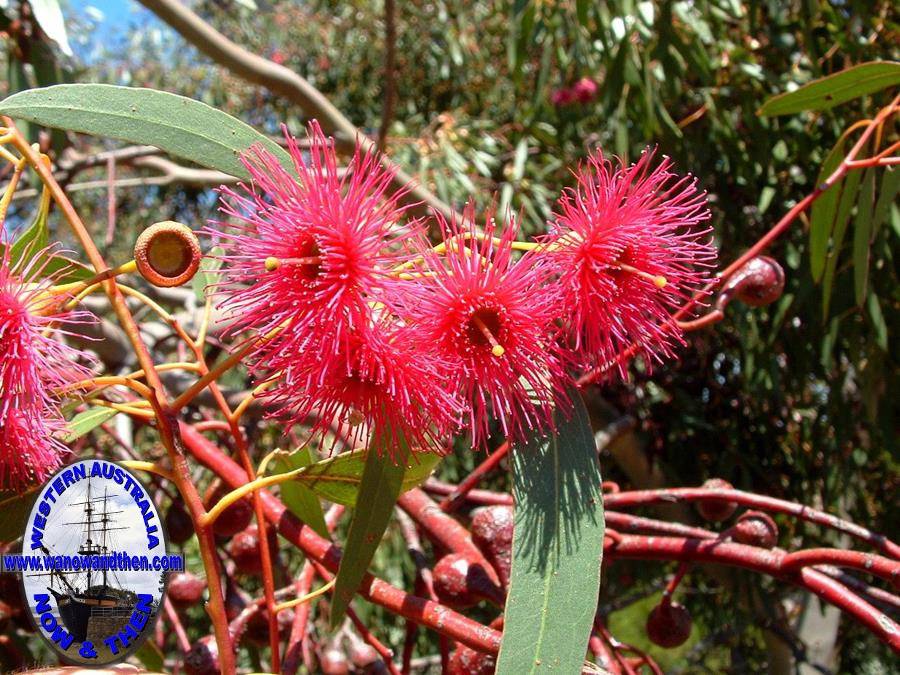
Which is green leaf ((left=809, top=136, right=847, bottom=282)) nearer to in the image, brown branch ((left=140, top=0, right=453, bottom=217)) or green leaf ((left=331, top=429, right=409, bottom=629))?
green leaf ((left=331, top=429, right=409, bottom=629))

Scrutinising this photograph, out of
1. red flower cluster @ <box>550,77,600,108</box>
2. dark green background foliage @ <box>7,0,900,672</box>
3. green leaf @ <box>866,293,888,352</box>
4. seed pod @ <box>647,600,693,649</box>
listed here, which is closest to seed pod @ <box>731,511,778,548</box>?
seed pod @ <box>647,600,693,649</box>

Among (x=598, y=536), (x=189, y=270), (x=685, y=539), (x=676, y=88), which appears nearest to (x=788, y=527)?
(x=676, y=88)

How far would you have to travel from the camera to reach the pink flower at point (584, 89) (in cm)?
265

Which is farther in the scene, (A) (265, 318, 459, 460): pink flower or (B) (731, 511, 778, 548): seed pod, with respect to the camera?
(B) (731, 511, 778, 548): seed pod

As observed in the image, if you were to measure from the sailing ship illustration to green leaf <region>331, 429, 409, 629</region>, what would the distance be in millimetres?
189

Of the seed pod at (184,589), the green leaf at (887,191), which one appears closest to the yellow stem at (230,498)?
the seed pod at (184,589)

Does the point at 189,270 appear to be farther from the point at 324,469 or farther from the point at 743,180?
the point at 743,180

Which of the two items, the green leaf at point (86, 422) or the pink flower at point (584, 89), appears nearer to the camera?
→ the green leaf at point (86, 422)

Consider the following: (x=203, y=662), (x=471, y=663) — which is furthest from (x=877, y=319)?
(x=203, y=662)

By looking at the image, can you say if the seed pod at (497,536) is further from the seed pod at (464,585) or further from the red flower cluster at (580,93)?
the red flower cluster at (580,93)

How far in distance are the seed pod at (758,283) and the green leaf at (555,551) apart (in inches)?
9.7

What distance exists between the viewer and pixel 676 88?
6.53 ft

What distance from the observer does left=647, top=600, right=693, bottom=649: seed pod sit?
3.12 ft

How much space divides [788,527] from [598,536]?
5.65 feet
